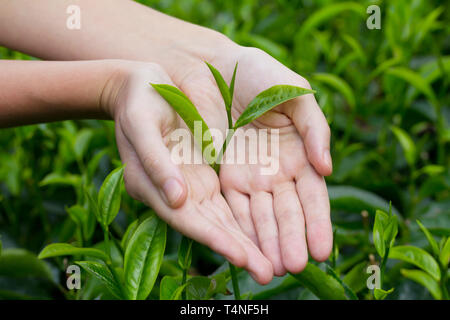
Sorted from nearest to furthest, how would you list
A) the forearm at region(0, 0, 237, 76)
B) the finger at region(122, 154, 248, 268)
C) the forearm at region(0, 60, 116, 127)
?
1. the finger at region(122, 154, 248, 268)
2. the forearm at region(0, 60, 116, 127)
3. the forearm at region(0, 0, 237, 76)

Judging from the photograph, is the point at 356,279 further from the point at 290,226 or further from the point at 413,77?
the point at 413,77

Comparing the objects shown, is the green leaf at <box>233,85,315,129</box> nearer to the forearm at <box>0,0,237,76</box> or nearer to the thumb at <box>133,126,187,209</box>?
the thumb at <box>133,126,187,209</box>

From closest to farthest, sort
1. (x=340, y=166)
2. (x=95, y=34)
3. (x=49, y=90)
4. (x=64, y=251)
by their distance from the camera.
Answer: (x=64, y=251) < (x=49, y=90) < (x=95, y=34) < (x=340, y=166)

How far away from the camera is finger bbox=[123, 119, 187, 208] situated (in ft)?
2.47

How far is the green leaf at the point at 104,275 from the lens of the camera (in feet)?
2.38

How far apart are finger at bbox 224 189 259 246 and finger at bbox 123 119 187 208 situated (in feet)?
0.48

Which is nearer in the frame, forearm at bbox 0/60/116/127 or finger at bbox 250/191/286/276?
finger at bbox 250/191/286/276

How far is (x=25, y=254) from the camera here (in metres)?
0.99

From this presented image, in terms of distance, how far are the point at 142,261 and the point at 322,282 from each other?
11.4 inches

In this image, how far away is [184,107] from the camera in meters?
0.79

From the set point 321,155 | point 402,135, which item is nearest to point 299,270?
point 321,155

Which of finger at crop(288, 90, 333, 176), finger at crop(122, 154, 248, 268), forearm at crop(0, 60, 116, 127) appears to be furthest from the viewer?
forearm at crop(0, 60, 116, 127)

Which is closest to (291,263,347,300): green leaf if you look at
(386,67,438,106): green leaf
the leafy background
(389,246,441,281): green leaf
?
the leafy background

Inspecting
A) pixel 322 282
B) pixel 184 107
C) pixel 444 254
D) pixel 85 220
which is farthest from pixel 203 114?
pixel 444 254
